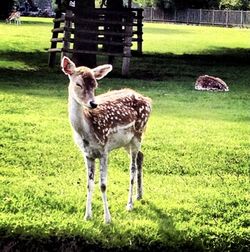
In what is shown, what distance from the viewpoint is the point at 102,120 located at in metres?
6.99

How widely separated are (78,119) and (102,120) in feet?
0.96

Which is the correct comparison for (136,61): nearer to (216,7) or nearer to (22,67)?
(22,67)

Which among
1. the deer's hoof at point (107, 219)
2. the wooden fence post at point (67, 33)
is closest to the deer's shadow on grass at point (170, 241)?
the deer's hoof at point (107, 219)

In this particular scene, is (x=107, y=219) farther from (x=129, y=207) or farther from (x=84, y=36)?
(x=84, y=36)

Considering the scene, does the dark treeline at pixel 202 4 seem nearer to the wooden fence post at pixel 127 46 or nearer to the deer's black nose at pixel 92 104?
the wooden fence post at pixel 127 46

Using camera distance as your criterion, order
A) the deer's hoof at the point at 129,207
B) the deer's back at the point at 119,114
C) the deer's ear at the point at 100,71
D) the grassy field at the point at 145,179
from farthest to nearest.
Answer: the deer's hoof at the point at 129,207
the grassy field at the point at 145,179
the deer's back at the point at 119,114
the deer's ear at the point at 100,71

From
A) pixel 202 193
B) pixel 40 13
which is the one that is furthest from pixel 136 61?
pixel 40 13

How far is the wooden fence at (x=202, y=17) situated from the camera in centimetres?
7306

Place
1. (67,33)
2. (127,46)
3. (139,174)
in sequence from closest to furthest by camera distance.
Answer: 1. (139,174)
2. (127,46)
3. (67,33)

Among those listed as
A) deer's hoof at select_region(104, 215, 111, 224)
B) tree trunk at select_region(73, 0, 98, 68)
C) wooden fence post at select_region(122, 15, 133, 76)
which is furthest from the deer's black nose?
tree trunk at select_region(73, 0, 98, 68)

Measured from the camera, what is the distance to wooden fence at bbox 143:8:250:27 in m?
73.1

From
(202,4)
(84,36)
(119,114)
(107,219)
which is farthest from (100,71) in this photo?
(202,4)

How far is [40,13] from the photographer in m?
82.0

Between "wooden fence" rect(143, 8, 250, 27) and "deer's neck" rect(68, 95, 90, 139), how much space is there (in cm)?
6697
